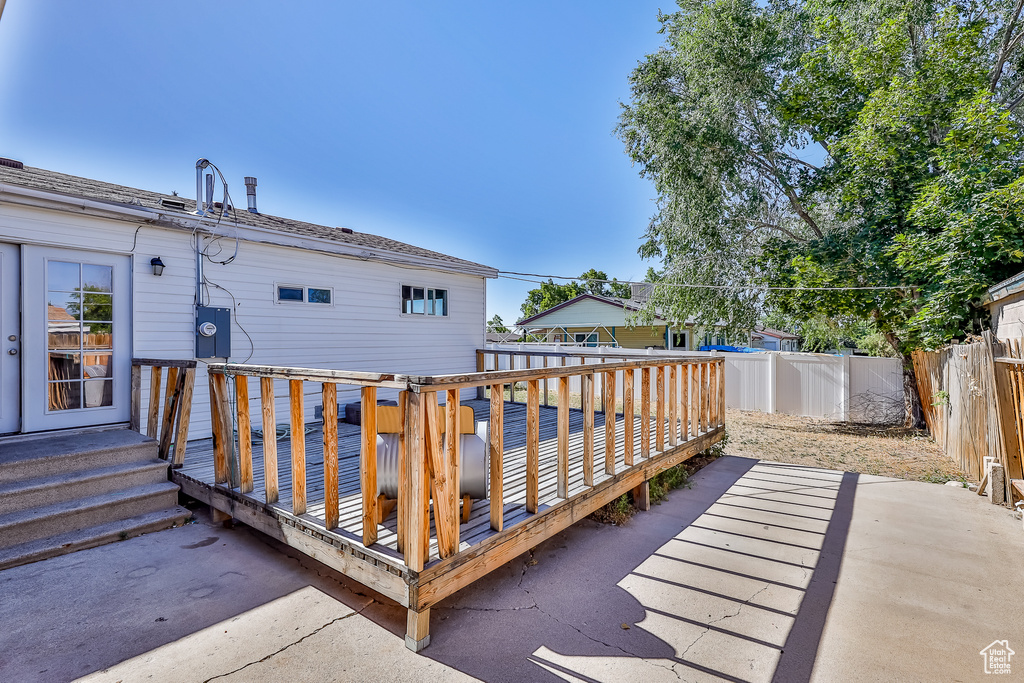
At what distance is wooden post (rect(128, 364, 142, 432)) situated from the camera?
4.52m

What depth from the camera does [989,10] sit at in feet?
26.5

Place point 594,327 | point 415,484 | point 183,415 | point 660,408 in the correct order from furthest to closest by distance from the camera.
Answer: point 594,327, point 660,408, point 183,415, point 415,484

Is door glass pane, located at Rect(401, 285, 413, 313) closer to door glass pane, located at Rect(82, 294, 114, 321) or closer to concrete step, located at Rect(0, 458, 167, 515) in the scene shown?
door glass pane, located at Rect(82, 294, 114, 321)

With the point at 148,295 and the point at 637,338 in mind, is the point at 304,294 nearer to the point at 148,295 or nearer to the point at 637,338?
the point at 148,295

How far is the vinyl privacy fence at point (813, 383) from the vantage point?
9.03 metres

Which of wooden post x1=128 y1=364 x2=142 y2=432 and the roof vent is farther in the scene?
the roof vent

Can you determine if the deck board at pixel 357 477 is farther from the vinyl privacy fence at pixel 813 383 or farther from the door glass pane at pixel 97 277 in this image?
the vinyl privacy fence at pixel 813 383

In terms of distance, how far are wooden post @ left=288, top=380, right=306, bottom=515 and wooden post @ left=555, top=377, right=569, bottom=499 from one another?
1.60 meters

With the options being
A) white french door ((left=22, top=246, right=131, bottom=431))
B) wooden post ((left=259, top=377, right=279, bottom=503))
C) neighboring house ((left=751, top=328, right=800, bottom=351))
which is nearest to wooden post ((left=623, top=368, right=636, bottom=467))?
wooden post ((left=259, top=377, right=279, bottom=503))

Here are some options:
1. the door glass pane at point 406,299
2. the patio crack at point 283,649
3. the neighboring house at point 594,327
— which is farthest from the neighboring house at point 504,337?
the patio crack at point 283,649

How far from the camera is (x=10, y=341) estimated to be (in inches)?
162

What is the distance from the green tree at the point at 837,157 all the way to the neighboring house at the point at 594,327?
9923 millimetres

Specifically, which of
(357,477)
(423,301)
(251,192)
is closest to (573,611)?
(357,477)

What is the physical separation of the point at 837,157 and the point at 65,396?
12.5m
